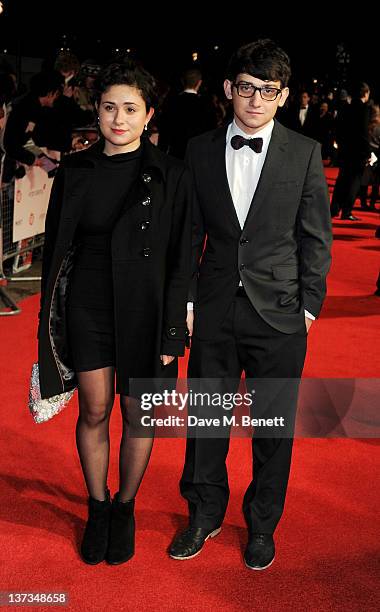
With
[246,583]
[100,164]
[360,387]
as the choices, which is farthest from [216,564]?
[360,387]

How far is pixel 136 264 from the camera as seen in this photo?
2822 millimetres

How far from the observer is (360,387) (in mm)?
5250

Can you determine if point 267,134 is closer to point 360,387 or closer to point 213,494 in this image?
point 213,494

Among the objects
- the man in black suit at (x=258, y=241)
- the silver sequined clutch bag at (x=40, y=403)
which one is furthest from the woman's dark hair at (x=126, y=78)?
the silver sequined clutch bag at (x=40, y=403)

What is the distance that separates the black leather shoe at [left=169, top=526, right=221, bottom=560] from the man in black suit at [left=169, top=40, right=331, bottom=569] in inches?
8.3

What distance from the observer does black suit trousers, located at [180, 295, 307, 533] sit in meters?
3.00

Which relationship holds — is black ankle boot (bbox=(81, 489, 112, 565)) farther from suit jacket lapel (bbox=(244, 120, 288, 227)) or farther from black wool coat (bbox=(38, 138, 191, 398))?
suit jacket lapel (bbox=(244, 120, 288, 227))

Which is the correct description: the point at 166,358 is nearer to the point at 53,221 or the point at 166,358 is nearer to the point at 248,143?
the point at 53,221

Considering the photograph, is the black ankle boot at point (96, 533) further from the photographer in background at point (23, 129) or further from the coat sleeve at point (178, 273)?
the photographer in background at point (23, 129)

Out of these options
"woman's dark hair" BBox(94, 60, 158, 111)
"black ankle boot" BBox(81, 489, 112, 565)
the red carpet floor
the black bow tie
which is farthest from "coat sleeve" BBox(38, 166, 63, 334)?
the red carpet floor

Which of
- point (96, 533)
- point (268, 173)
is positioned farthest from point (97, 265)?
point (96, 533)

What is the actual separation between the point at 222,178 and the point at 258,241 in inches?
10.2

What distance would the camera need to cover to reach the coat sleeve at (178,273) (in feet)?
9.43

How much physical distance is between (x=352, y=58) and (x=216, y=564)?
3998cm
